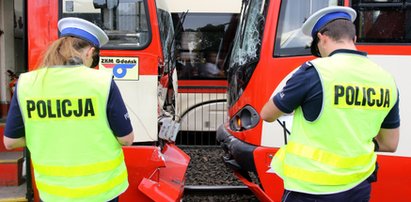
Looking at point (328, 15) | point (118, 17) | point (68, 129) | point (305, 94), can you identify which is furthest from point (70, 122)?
point (118, 17)

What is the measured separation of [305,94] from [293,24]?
1.62 meters

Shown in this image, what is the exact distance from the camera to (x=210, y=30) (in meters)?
8.06

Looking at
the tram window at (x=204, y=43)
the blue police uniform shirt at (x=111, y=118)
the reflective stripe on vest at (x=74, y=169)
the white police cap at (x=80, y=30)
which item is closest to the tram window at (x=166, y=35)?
the white police cap at (x=80, y=30)

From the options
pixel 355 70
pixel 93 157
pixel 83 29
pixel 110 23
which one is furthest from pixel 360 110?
pixel 110 23

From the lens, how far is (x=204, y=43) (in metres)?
8.06

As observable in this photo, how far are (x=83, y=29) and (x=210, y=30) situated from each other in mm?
6039

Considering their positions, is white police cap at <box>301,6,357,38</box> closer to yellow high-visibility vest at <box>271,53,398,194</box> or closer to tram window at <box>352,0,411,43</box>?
yellow high-visibility vest at <box>271,53,398,194</box>

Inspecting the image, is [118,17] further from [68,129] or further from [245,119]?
[68,129]

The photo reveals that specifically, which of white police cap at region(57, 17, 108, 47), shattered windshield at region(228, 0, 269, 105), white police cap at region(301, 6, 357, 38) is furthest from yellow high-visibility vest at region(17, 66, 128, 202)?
shattered windshield at region(228, 0, 269, 105)

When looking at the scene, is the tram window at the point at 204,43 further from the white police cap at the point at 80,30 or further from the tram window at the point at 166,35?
the white police cap at the point at 80,30

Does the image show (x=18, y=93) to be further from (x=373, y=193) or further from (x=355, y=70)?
(x=373, y=193)

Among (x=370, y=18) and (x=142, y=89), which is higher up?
(x=370, y=18)

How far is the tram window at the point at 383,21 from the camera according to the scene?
3283mm

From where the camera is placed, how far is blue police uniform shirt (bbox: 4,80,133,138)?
2062 millimetres
